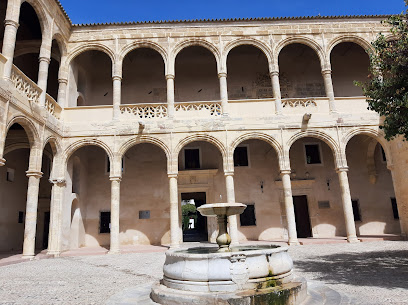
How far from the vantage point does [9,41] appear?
9375 millimetres

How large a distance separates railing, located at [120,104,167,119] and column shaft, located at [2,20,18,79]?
169 inches

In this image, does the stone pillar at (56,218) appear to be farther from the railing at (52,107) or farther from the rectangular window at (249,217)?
the rectangular window at (249,217)

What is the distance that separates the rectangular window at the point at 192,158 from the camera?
14.9m

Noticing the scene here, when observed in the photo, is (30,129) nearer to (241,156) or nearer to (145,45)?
(145,45)

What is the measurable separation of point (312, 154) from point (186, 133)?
6.62 meters

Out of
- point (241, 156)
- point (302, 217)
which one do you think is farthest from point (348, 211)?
point (241, 156)

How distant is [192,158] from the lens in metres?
15.0

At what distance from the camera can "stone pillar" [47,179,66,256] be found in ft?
36.5

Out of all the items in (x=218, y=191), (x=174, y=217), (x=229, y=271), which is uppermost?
(x=218, y=191)

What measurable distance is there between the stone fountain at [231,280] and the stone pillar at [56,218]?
8078mm

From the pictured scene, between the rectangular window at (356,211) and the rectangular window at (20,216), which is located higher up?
the rectangular window at (20,216)

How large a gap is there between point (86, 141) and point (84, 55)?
4855 mm

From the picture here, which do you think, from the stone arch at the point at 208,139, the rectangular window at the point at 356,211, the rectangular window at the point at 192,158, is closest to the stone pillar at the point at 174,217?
the stone arch at the point at 208,139

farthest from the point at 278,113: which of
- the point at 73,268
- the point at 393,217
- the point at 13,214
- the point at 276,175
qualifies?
the point at 13,214
